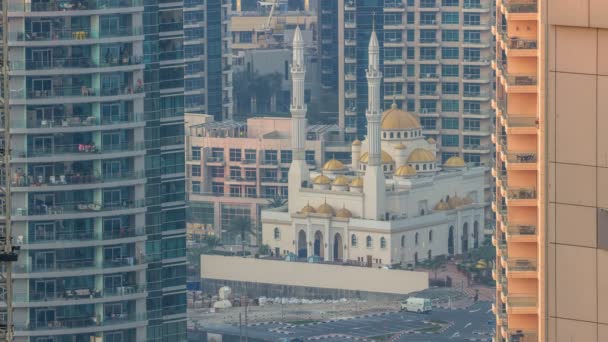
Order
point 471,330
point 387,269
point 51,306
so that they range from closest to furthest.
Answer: point 51,306, point 471,330, point 387,269

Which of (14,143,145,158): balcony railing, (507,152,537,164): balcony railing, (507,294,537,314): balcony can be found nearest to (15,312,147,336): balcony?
(14,143,145,158): balcony railing

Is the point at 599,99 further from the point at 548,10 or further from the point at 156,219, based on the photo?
the point at 156,219

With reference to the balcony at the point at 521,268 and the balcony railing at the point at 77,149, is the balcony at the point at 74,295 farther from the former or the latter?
the balcony at the point at 521,268

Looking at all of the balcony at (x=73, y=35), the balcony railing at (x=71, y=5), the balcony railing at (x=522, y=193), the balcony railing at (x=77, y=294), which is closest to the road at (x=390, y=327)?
the balcony railing at (x=77, y=294)

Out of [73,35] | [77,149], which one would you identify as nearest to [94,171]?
[77,149]

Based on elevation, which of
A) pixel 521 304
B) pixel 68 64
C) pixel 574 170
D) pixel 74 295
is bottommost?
pixel 74 295

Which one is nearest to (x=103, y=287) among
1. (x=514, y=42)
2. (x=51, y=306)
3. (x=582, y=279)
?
(x=51, y=306)

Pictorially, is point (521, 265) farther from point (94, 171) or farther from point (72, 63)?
point (72, 63)

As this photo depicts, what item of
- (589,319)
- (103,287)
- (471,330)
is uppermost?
(589,319)
